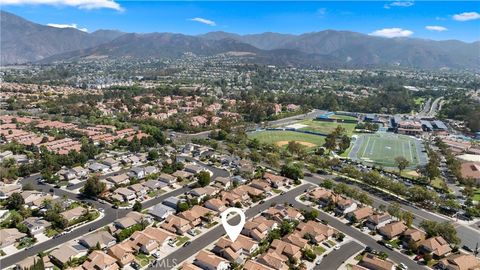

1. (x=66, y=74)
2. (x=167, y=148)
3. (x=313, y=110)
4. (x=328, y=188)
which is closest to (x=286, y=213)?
(x=328, y=188)

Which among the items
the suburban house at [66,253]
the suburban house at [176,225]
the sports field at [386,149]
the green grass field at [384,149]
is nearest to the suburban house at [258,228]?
the suburban house at [176,225]

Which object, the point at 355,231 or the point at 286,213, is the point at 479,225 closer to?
the point at 355,231

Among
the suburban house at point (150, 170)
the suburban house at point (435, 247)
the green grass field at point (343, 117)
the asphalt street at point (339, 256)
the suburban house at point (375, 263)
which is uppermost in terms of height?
the suburban house at point (150, 170)

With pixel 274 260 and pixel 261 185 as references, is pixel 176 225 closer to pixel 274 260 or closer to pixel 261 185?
pixel 274 260

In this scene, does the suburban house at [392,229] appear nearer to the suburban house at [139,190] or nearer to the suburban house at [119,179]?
the suburban house at [139,190]

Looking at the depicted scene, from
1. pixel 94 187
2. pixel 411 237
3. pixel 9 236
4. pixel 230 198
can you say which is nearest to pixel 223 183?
pixel 230 198

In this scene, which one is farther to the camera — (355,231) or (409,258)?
(355,231)

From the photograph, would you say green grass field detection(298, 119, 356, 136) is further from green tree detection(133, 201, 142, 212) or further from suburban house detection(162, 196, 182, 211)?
green tree detection(133, 201, 142, 212)
